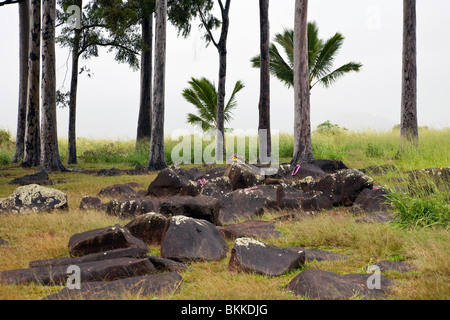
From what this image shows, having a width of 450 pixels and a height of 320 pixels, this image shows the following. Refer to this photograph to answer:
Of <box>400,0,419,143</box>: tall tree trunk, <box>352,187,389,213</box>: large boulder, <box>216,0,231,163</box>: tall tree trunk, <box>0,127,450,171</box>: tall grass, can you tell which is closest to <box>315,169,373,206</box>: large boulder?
<box>352,187,389,213</box>: large boulder

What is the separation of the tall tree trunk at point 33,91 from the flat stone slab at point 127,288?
1407 centimetres

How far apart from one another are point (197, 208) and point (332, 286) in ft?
11.4

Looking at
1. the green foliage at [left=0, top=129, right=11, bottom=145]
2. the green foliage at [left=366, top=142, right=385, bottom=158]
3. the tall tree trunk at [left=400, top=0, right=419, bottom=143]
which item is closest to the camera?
the tall tree trunk at [left=400, top=0, right=419, bottom=143]

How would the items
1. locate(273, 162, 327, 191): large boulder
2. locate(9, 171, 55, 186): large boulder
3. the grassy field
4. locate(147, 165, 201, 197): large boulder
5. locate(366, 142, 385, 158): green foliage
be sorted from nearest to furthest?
the grassy field, locate(147, 165, 201, 197): large boulder, locate(273, 162, 327, 191): large boulder, locate(9, 171, 55, 186): large boulder, locate(366, 142, 385, 158): green foliage

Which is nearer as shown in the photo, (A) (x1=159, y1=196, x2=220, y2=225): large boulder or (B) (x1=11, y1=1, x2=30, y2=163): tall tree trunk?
(A) (x1=159, y1=196, x2=220, y2=225): large boulder

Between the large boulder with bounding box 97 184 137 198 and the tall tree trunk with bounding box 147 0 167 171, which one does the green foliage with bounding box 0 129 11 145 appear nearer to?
the tall tree trunk with bounding box 147 0 167 171

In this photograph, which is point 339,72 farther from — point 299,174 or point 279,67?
point 299,174

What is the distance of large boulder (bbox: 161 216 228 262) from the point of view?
17.1 ft

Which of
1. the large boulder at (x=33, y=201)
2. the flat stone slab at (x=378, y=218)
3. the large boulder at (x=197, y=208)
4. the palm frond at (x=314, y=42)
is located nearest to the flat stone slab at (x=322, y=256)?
the flat stone slab at (x=378, y=218)

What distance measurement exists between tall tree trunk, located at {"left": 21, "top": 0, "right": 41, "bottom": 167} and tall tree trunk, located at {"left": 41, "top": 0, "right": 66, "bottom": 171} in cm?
88

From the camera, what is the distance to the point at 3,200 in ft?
28.5
